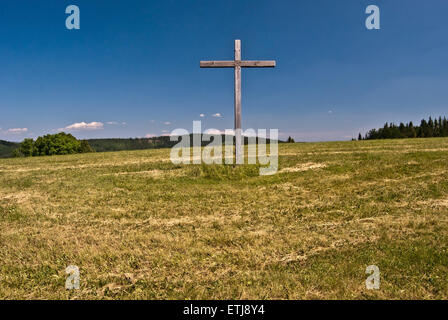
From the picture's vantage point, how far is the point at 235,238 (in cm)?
545

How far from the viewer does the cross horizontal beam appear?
12.7 meters

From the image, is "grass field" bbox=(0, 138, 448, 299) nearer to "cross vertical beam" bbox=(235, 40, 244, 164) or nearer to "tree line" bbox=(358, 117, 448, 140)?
"cross vertical beam" bbox=(235, 40, 244, 164)

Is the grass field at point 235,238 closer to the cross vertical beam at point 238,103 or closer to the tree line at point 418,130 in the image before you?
the cross vertical beam at point 238,103

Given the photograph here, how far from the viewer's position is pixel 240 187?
1011cm

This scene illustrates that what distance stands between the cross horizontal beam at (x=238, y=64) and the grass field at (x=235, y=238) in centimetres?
632

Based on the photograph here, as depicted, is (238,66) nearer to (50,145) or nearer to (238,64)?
(238,64)

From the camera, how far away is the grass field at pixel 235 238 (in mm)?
3742

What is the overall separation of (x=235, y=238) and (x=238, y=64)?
10121 millimetres

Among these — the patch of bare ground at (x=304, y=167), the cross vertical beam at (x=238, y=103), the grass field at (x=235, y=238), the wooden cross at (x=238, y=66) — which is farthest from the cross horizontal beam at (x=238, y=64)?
the grass field at (x=235, y=238)

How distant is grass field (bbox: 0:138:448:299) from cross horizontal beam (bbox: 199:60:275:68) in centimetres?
632

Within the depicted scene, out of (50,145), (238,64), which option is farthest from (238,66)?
(50,145)
